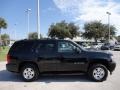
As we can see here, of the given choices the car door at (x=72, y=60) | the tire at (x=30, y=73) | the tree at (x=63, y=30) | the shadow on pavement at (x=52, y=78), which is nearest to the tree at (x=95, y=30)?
the tree at (x=63, y=30)

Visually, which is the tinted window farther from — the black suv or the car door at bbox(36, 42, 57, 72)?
the car door at bbox(36, 42, 57, 72)

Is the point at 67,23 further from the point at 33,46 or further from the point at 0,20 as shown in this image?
the point at 33,46

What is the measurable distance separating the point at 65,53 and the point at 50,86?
5.54ft

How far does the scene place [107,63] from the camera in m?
9.93

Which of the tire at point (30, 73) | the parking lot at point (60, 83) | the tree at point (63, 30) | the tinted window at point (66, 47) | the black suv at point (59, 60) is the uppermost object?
the tree at point (63, 30)

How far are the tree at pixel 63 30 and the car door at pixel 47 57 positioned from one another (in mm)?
46362

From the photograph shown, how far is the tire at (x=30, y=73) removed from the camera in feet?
32.6

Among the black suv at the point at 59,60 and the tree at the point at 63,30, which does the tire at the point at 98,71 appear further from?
the tree at the point at 63,30

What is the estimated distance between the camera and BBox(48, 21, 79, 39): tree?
5684 centimetres

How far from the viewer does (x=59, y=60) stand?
9852mm

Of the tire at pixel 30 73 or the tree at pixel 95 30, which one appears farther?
the tree at pixel 95 30

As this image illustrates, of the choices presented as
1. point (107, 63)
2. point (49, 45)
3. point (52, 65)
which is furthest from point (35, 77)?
point (107, 63)

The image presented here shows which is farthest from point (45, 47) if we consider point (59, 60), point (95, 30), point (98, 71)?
point (95, 30)

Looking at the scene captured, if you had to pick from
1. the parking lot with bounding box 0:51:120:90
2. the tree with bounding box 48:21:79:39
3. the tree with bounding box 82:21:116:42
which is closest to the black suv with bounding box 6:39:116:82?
the parking lot with bounding box 0:51:120:90
